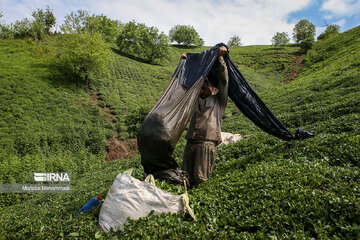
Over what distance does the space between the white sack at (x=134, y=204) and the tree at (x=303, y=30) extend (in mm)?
80380

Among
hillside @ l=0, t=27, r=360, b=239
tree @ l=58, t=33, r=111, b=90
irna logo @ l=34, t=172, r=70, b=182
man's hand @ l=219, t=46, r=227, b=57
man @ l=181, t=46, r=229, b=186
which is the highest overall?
tree @ l=58, t=33, r=111, b=90

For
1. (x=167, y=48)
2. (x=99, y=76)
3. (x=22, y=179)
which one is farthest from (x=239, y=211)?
(x=167, y=48)

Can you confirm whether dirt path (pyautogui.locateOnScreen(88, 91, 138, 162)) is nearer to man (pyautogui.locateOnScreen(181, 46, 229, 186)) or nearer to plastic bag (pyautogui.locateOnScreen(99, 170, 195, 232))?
man (pyautogui.locateOnScreen(181, 46, 229, 186))

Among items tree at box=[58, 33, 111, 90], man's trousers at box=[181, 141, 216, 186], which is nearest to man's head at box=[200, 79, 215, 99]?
man's trousers at box=[181, 141, 216, 186]

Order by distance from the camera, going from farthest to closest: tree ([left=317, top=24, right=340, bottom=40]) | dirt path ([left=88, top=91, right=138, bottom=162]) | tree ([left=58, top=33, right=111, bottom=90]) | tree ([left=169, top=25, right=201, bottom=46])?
1. tree ([left=169, top=25, right=201, bottom=46])
2. tree ([left=317, top=24, right=340, bottom=40])
3. tree ([left=58, top=33, right=111, bottom=90])
4. dirt path ([left=88, top=91, right=138, bottom=162])

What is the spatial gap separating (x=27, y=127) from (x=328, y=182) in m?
18.9

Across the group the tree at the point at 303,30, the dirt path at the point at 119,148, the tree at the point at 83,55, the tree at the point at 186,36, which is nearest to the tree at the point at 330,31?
the tree at the point at 303,30

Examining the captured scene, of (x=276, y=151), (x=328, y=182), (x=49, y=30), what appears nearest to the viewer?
(x=328, y=182)

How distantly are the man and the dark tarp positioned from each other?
0.36 meters

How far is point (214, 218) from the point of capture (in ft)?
10.4

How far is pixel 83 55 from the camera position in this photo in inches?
941

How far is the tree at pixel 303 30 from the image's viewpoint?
2665 inches

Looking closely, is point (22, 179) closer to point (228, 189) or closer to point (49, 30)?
point (228, 189)

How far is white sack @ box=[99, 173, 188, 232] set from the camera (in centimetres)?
311
